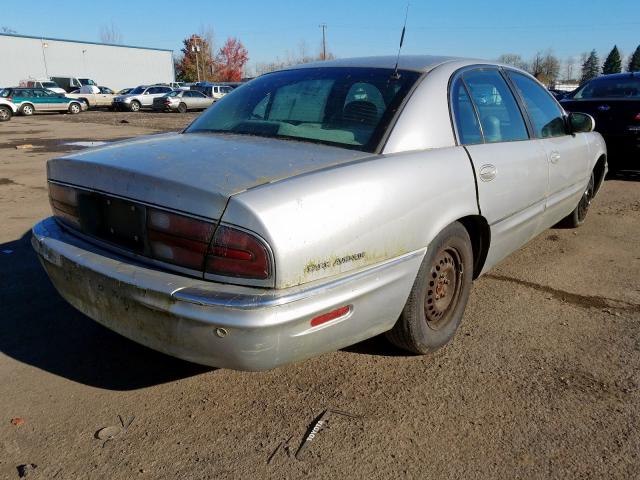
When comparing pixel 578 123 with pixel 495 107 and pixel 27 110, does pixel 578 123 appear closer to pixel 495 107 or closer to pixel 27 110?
pixel 495 107

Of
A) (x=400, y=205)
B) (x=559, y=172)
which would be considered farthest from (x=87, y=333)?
(x=559, y=172)

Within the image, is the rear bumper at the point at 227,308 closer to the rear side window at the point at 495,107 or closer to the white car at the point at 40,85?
Result: the rear side window at the point at 495,107

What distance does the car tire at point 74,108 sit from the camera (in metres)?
29.2

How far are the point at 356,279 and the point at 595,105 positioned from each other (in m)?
7.07

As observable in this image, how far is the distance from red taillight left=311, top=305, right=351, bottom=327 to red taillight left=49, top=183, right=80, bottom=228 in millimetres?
1322

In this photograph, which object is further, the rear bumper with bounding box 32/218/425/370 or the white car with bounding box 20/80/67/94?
the white car with bounding box 20/80/67/94

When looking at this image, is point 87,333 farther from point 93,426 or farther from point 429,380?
point 429,380

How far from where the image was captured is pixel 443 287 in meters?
2.88

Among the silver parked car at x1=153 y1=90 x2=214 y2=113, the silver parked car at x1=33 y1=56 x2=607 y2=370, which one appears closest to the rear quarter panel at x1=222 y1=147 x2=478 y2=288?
the silver parked car at x1=33 y1=56 x2=607 y2=370

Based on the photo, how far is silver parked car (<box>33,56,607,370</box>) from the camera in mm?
1954

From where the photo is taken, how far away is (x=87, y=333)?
10.1 ft

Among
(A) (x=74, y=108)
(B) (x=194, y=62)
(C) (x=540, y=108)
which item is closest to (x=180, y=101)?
(A) (x=74, y=108)

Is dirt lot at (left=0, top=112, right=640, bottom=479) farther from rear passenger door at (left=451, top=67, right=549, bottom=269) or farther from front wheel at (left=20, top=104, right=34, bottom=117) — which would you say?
front wheel at (left=20, top=104, right=34, bottom=117)

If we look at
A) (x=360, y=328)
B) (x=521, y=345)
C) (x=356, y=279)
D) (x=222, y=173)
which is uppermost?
(x=222, y=173)
